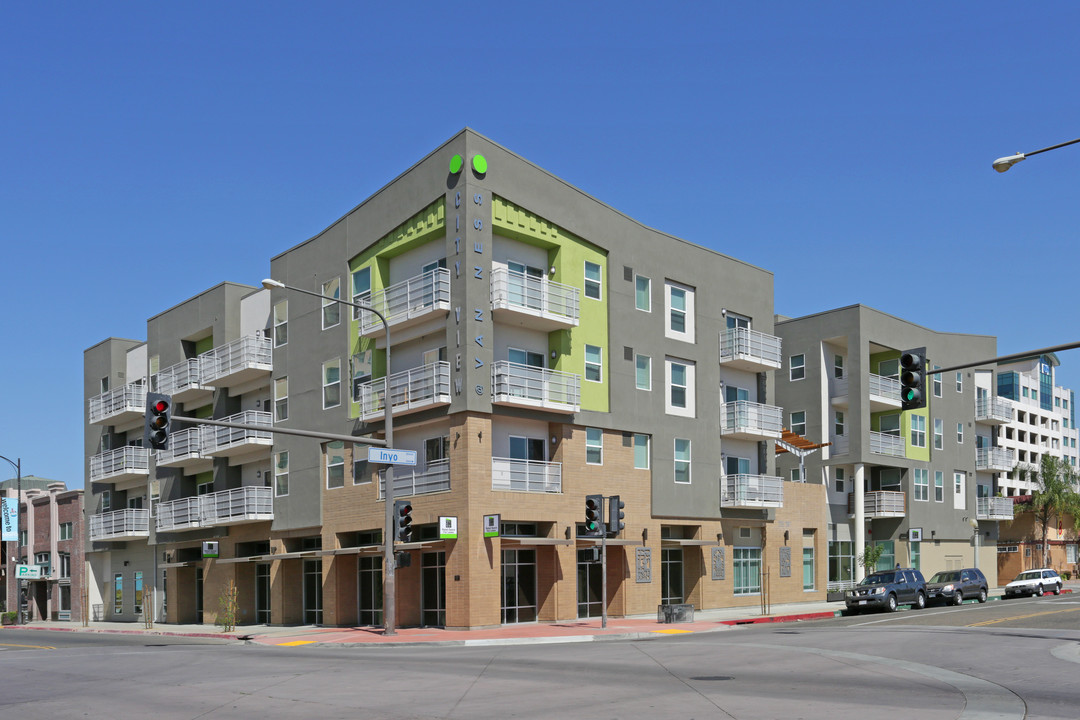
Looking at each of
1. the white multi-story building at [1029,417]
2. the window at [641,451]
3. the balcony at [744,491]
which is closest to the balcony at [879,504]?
the balcony at [744,491]

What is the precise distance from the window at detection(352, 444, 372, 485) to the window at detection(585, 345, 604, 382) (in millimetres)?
8967

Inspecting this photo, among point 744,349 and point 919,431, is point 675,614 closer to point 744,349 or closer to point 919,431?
point 744,349

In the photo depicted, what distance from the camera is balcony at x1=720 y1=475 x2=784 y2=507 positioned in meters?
45.4

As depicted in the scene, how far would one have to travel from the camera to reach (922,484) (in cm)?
6109

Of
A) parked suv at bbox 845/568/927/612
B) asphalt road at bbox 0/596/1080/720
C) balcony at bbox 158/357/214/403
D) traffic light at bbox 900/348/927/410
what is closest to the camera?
asphalt road at bbox 0/596/1080/720

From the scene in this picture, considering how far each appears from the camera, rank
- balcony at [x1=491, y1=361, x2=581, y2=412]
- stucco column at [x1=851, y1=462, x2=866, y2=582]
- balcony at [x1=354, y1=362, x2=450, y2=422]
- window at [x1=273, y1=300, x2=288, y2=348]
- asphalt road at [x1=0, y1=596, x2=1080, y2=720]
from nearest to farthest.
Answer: asphalt road at [x1=0, y1=596, x2=1080, y2=720] < balcony at [x1=354, y1=362, x2=450, y2=422] < balcony at [x1=491, y1=361, x2=581, y2=412] < window at [x1=273, y1=300, x2=288, y2=348] < stucco column at [x1=851, y1=462, x2=866, y2=582]

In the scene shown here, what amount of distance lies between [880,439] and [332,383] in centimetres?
3119

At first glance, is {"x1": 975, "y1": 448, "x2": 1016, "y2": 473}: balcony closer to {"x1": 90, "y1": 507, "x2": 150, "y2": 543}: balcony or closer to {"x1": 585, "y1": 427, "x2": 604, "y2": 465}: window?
{"x1": 585, "y1": 427, "x2": 604, "y2": 465}: window

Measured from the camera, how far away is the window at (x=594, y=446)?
131 feet

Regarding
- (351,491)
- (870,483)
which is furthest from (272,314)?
(870,483)

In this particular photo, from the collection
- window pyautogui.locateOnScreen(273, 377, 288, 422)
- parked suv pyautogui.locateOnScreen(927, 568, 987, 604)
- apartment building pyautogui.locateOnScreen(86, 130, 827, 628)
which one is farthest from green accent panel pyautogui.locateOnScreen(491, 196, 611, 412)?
parked suv pyautogui.locateOnScreen(927, 568, 987, 604)

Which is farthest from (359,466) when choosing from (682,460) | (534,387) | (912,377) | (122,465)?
(912,377)

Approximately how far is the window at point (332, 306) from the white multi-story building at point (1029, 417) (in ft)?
271

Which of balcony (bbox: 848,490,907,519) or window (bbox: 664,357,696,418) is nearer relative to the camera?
window (bbox: 664,357,696,418)
